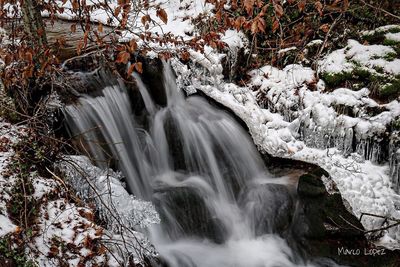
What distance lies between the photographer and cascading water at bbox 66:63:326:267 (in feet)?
15.7

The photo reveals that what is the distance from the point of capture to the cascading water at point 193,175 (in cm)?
477

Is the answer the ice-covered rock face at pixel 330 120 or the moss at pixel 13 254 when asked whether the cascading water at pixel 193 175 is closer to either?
the ice-covered rock face at pixel 330 120

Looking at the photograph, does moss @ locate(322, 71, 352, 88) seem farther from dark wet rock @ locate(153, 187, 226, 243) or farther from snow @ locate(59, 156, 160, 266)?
snow @ locate(59, 156, 160, 266)

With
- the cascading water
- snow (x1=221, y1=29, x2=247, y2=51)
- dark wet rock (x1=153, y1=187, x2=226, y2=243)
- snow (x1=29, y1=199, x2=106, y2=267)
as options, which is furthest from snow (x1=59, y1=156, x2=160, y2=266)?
snow (x1=221, y1=29, x2=247, y2=51)

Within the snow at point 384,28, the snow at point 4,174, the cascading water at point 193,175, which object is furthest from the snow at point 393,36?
the snow at point 4,174

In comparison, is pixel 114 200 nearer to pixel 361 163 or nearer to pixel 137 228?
pixel 137 228

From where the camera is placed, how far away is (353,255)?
4.57 meters

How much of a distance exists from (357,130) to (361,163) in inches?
22.6

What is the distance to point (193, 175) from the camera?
230 inches

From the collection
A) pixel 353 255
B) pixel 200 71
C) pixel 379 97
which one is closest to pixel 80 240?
pixel 353 255
